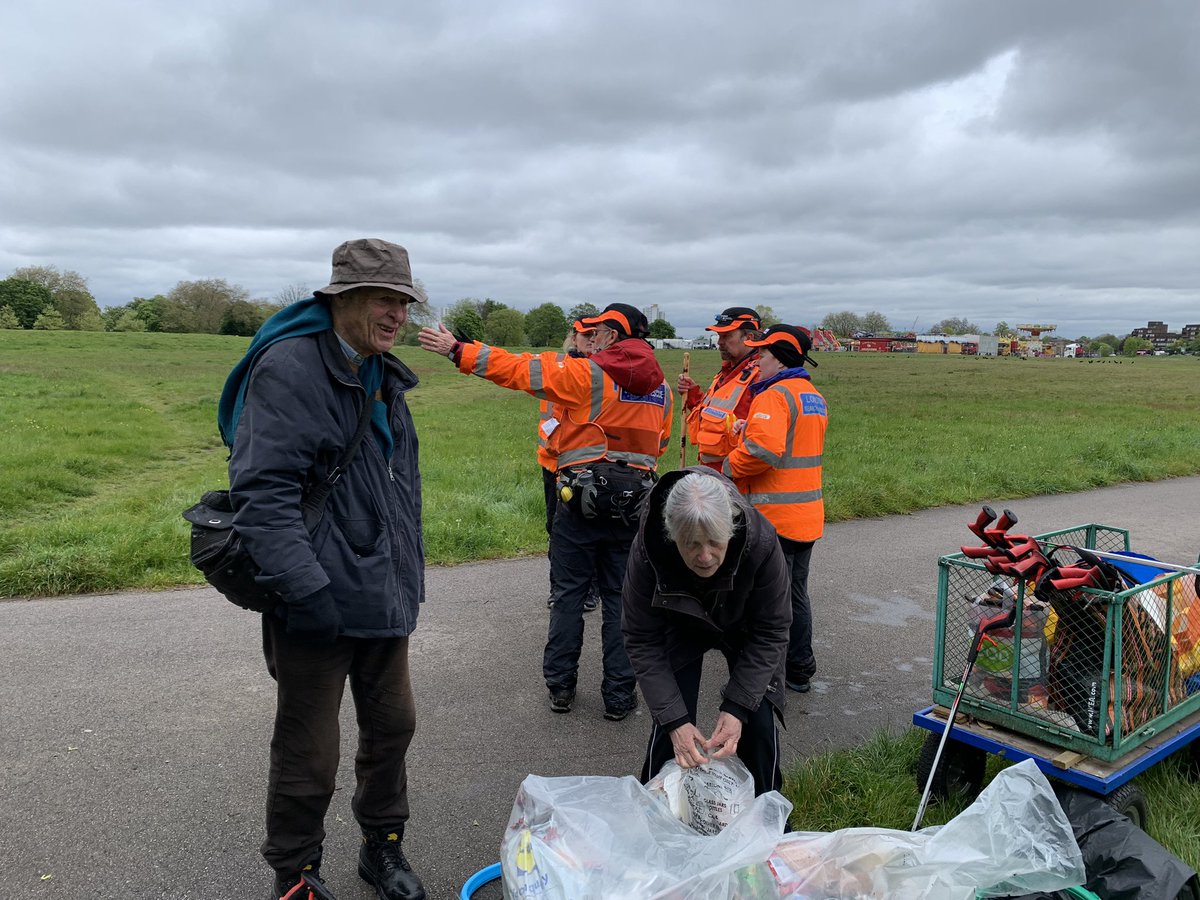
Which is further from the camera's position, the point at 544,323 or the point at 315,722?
the point at 544,323

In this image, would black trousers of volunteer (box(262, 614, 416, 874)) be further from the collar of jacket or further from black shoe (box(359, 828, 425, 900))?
the collar of jacket

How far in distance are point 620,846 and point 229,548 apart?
4.57 ft

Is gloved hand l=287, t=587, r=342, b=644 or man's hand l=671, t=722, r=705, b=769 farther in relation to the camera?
man's hand l=671, t=722, r=705, b=769

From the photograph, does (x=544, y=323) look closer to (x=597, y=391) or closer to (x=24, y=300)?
(x=24, y=300)

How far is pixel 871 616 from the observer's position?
19.3 feet

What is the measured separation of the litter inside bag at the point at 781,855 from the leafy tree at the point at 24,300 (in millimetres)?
83258

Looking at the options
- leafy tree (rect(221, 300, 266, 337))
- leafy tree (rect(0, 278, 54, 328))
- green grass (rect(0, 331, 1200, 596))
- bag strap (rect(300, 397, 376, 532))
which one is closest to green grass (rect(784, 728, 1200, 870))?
bag strap (rect(300, 397, 376, 532))

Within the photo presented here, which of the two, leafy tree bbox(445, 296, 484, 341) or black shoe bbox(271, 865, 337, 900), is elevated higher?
leafy tree bbox(445, 296, 484, 341)

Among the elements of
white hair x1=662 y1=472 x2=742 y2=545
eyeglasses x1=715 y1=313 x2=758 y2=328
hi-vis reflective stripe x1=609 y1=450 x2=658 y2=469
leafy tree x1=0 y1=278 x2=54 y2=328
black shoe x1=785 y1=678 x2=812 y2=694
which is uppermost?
leafy tree x1=0 y1=278 x2=54 y2=328

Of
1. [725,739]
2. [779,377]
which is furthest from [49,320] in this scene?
[725,739]

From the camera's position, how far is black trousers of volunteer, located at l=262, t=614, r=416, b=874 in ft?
8.42

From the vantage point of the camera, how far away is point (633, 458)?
4.49 meters

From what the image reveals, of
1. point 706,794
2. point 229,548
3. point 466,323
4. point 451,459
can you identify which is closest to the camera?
point 229,548

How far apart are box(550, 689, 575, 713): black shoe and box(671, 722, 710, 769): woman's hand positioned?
157 cm
